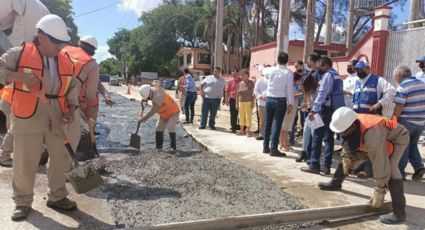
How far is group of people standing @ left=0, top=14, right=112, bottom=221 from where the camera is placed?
3.85m

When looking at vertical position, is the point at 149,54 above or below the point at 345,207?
above

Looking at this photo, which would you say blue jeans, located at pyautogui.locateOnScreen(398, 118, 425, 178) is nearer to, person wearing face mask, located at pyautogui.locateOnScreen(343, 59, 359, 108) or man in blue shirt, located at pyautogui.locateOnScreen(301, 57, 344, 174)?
man in blue shirt, located at pyautogui.locateOnScreen(301, 57, 344, 174)

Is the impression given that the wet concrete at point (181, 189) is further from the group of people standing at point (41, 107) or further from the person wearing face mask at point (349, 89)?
the person wearing face mask at point (349, 89)

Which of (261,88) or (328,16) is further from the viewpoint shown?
(328,16)

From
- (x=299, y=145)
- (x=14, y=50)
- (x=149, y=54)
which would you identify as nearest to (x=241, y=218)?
(x=14, y=50)

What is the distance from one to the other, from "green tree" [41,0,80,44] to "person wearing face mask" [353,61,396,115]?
1480 inches

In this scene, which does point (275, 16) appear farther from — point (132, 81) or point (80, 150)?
point (80, 150)

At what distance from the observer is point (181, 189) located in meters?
5.41

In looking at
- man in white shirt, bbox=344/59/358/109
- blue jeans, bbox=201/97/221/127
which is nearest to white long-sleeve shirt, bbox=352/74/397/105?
man in white shirt, bbox=344/59/358/109

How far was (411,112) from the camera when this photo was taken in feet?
20.5

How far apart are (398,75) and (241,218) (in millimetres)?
3518

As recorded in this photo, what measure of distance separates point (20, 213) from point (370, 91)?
15.6ft

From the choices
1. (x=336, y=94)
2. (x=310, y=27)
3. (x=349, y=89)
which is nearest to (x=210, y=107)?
(x=349, y=89)

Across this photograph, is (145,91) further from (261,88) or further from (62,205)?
(62,205)
